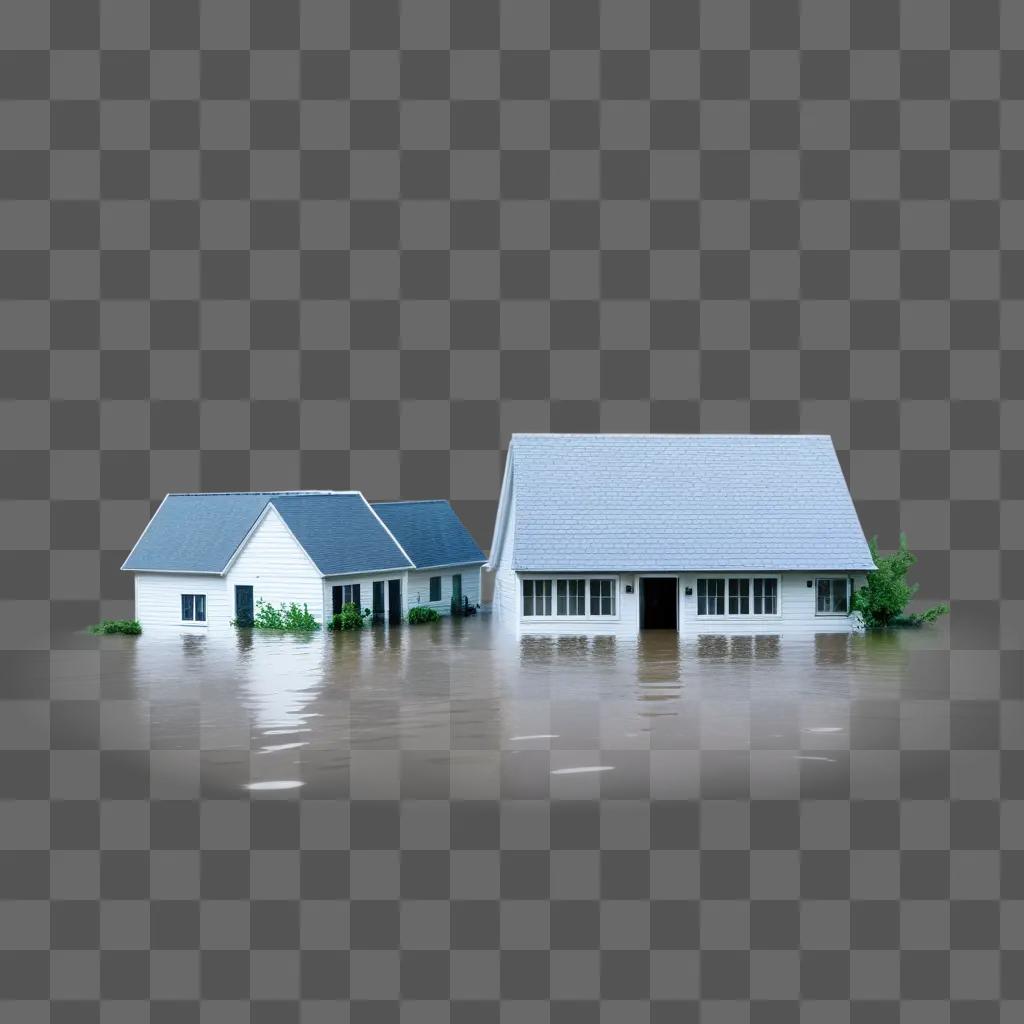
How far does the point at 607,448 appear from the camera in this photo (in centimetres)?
3816

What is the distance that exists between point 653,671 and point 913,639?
7.37 metres

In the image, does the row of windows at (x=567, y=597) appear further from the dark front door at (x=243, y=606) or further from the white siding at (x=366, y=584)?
the dark front door at (x=243, y=606)

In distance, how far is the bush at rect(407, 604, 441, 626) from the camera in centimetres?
3812

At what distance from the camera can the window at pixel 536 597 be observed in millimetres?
35344

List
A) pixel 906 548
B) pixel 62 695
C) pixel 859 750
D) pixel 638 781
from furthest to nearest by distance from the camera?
pixel 906 548
pixel 62 695
pixel 859 750
pixel 638 781

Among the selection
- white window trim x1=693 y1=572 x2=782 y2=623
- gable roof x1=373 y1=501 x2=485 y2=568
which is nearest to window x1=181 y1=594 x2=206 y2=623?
gable roof x1=373 y1=501 x2=485 y2=568

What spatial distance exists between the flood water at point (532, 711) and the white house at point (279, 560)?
1541 millimetres

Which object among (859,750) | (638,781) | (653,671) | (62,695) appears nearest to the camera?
(638,781)

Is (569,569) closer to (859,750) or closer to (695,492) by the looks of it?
(695,492)

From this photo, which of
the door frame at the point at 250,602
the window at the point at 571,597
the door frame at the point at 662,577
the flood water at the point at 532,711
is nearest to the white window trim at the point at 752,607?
the door frame at the point at 662,577

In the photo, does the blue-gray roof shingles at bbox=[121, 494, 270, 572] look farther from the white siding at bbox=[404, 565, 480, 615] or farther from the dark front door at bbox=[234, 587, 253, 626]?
the white siding at bbox=[404, 565, 480, 615]

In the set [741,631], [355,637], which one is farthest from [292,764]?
[741,631]

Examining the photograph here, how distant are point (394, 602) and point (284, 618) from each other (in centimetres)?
320

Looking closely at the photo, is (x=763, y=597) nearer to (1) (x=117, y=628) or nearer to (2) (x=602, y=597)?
(2) (x=602, y=597)
